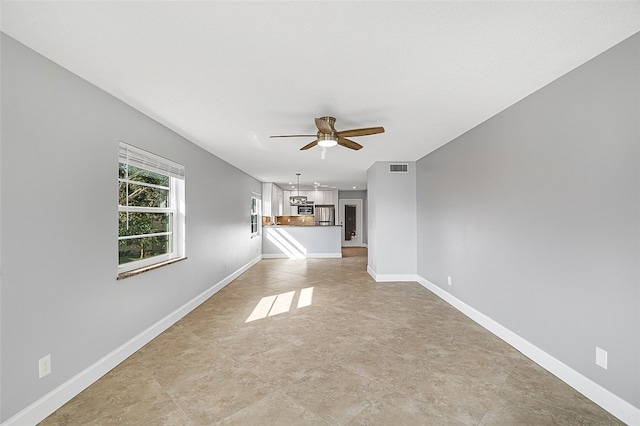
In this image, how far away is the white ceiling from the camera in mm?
1521

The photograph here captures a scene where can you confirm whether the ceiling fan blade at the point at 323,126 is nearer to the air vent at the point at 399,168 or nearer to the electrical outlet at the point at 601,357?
the electrical outlet at the point at 601,357

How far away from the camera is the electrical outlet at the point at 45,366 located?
187cm

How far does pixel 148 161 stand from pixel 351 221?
9471mm

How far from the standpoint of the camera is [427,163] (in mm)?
5109

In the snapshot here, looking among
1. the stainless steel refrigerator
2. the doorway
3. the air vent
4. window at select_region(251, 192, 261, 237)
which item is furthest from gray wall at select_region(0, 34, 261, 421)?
the doorway

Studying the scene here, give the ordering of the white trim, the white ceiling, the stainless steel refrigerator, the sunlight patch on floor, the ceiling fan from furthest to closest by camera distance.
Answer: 1. the stainless steel refrigerator
2. the white trim
3. the sunlight patch on floor
4. the ceiling fan
5. the white ceiling

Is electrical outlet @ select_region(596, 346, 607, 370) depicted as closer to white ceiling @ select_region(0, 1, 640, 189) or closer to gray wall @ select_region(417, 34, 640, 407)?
gray wall @ select_region(417, 34, 640, 407)

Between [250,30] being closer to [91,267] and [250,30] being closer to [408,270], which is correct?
[91,267]

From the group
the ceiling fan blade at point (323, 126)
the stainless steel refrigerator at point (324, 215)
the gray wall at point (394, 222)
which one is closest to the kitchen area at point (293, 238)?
the stainless steel refrigerator at point (324, 215)

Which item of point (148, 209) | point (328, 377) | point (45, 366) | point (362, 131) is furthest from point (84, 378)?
point (362, 131)

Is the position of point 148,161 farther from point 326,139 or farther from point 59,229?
point 326,139

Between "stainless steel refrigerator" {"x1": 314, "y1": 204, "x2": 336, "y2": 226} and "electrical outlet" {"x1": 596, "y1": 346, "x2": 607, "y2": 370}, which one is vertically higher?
"stainless steel refrigerator" {"x1": 314, "y1": 204, "x2": 336, "y2": 226}

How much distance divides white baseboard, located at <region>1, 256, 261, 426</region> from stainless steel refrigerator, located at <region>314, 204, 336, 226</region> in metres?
8.06

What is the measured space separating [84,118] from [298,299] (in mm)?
3505
